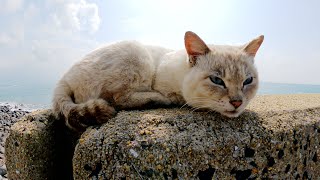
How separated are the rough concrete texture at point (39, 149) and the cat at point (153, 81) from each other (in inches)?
8.2

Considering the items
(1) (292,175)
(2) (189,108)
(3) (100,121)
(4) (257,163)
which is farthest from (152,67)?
(1) (292,175)

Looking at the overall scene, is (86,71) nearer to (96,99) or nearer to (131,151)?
(96,99)

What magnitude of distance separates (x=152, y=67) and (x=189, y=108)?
0.62 metres

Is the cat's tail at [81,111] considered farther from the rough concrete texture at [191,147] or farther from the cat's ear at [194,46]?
the cat's ear at [194,46]

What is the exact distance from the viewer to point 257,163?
7.26 feet

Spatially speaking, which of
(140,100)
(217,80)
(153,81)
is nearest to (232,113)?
(217,80)

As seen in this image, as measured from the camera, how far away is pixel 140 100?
278 centimetres

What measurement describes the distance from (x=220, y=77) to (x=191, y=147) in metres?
0.74

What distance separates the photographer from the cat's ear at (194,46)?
2563mm

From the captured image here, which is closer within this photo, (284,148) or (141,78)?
(284,148)

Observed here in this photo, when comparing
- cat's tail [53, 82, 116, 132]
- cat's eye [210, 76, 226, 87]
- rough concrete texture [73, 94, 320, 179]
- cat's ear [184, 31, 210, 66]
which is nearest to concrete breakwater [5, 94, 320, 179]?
rough concrete texture [73, 94, 320, 179]

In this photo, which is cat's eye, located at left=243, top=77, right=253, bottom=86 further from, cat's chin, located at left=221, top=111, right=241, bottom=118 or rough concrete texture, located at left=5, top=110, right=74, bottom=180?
rough concrete texture, located at left=5, top=110, right=74, bottom=180

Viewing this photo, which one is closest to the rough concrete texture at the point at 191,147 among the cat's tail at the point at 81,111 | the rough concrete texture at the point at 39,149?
the cat's tail at the point at 81,111

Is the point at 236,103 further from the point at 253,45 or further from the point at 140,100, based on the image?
the point at 140,100
